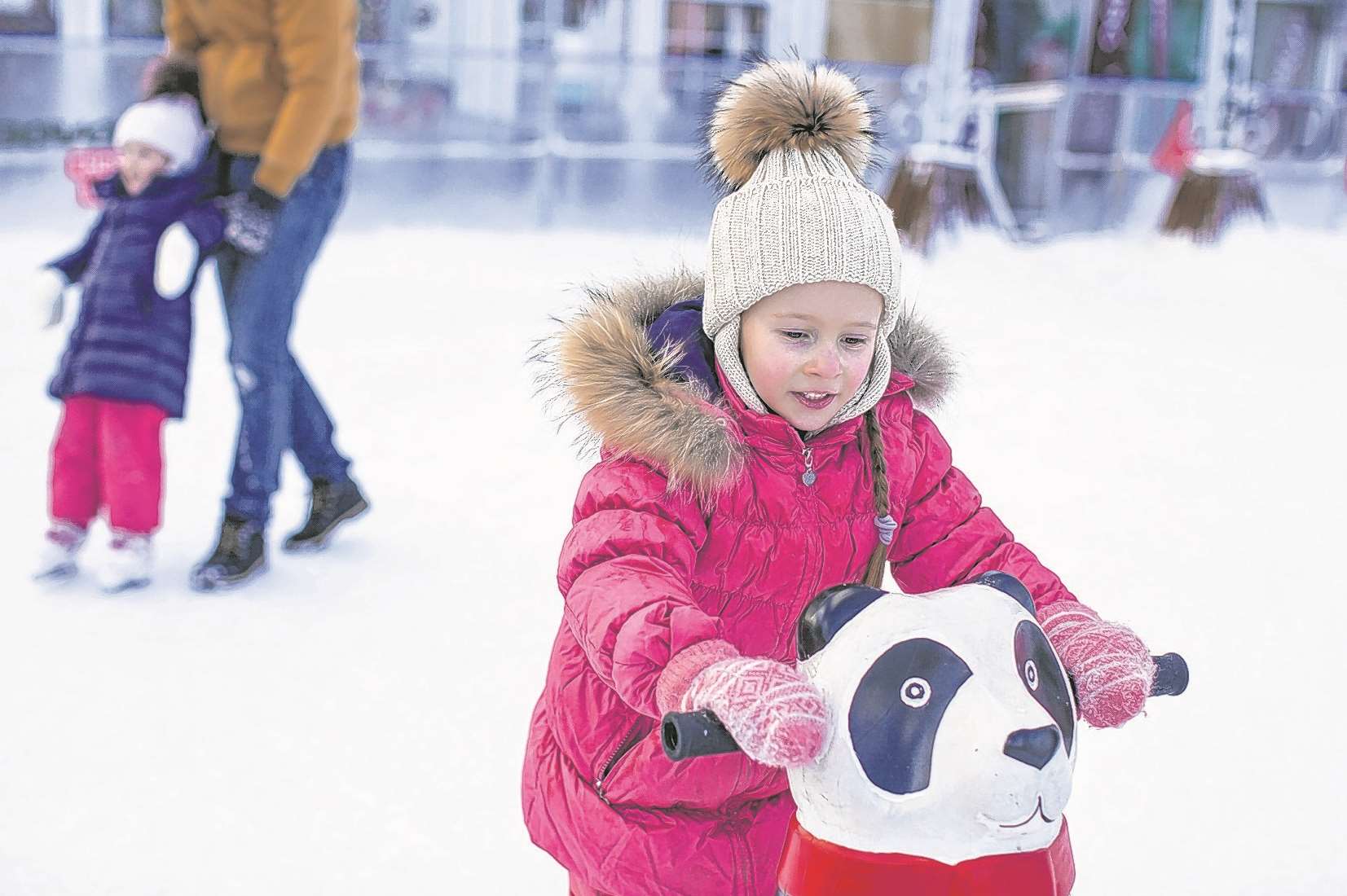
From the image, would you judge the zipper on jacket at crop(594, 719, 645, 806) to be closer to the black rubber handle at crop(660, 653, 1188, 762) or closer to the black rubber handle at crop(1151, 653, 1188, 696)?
the black rubber handle at crop(660, 653, 1188, 762)

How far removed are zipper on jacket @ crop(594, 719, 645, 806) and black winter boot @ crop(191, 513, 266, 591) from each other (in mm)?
1874

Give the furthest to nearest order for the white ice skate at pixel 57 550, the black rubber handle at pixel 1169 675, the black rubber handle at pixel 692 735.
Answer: the white ice skate at pixel 57 550 < the black rubber handle at pixel 1169 675 < the black rubber handle at pixel 692 735

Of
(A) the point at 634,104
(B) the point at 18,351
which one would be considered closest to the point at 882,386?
(B) the point at 18,351

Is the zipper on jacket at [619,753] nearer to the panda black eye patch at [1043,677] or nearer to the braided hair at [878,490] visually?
the braided hair at [878,490]

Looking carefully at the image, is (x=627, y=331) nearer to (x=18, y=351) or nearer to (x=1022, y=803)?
(x=1022, y=803)

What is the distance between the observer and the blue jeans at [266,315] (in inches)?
121


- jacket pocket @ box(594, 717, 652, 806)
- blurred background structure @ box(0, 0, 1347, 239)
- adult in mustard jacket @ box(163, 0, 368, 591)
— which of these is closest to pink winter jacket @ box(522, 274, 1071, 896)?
jacket pocket @ box(594, 717, 652, 806)

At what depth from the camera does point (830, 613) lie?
3.89 feet

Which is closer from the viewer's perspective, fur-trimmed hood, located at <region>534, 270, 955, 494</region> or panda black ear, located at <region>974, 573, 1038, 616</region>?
panda black ear, located at <region>974, 573, 1038, 616</region>

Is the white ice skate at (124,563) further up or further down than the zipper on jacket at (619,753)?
further down

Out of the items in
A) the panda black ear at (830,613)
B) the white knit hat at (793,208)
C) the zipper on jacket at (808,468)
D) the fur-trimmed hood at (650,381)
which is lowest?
the panda black ear at (830,613)

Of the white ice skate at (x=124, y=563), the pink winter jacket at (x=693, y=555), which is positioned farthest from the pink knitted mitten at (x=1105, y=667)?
the white ice skate at (x=124, y=563)

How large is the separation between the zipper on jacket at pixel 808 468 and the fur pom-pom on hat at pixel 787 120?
0.31m

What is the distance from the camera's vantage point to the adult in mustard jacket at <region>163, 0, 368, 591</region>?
10.0ft
